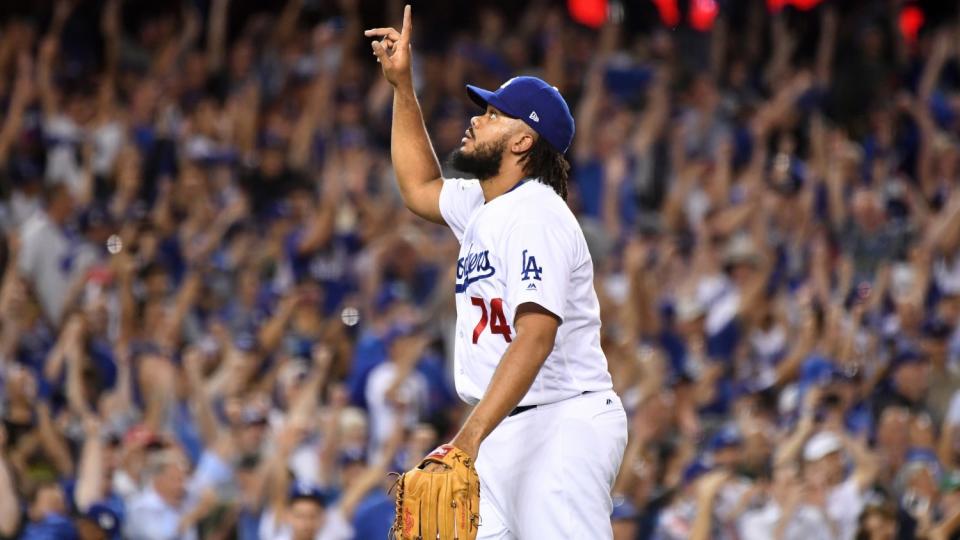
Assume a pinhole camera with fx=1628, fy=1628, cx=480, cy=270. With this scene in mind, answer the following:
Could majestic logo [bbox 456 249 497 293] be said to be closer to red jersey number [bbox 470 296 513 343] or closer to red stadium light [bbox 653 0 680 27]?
red jersey number [bbox 470 296 513 343]

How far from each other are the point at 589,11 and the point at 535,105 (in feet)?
35.0

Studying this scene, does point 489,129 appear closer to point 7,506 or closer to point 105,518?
point 105,518

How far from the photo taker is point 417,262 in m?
10.4

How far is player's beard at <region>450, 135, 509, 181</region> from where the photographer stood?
14.6ft

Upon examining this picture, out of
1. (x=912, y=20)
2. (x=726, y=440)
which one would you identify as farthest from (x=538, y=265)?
(x=912, y=20)

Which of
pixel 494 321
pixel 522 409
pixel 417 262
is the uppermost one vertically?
pixel 494 321

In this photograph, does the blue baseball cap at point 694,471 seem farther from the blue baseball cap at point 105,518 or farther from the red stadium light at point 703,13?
the red stadium light at point 703,13

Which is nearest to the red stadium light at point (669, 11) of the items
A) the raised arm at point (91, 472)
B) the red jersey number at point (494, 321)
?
the raised arm at point (91, 472)

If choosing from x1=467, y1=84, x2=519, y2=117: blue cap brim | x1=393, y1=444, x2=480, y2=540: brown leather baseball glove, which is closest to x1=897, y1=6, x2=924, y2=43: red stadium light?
x1=467, y1=84, x2=519, y2=117: blue cap brim

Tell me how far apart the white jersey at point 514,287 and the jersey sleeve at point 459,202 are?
0.60 feet

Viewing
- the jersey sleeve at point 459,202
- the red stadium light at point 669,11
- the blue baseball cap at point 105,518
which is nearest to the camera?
the jersey sleeve at point 459,202

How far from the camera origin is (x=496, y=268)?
169 inches

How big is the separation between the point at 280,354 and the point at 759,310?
3.02 meters

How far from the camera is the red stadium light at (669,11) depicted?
14.9 m
